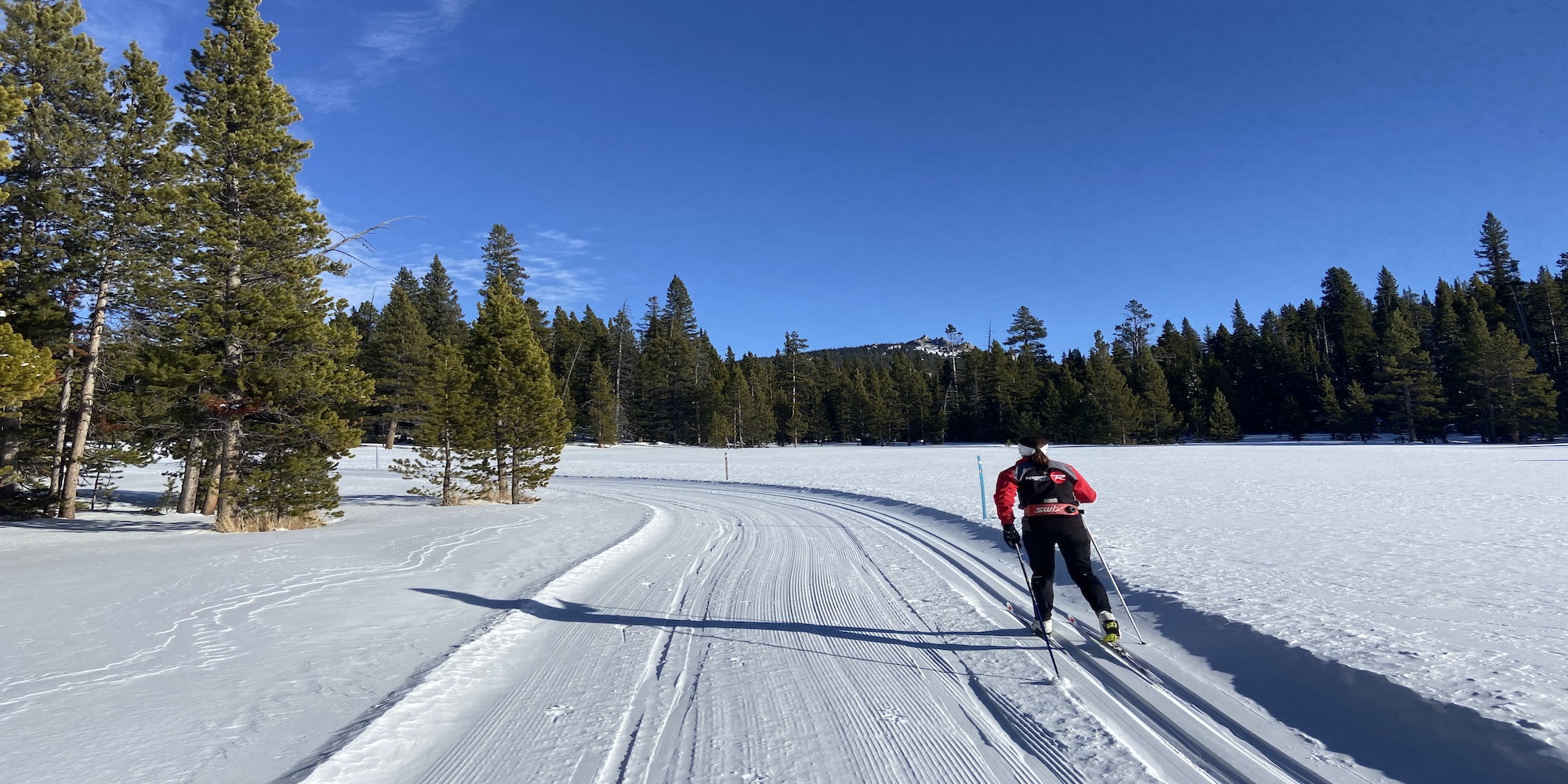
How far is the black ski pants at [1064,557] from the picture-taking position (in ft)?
17.5

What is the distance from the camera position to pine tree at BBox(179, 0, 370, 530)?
46.5 ft

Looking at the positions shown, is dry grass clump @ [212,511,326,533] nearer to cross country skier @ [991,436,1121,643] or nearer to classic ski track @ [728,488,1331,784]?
cross country skier @ [991,436,1121,643]

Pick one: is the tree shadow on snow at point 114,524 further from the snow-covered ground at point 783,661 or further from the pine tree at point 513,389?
the pine tree at point 513,389

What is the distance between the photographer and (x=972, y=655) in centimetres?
516

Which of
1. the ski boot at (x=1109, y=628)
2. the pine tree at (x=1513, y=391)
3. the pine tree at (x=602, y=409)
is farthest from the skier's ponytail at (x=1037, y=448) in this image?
the pine tree at (x=1513, y=391)

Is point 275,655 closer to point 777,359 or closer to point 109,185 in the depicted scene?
point 109,185

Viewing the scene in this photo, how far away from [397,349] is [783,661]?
53409mm

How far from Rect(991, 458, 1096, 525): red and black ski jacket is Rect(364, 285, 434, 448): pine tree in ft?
158

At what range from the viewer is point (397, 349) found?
49938 millimetres

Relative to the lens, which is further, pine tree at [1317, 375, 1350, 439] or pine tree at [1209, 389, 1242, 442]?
pine tree at [1209, 389, 1242, 442]

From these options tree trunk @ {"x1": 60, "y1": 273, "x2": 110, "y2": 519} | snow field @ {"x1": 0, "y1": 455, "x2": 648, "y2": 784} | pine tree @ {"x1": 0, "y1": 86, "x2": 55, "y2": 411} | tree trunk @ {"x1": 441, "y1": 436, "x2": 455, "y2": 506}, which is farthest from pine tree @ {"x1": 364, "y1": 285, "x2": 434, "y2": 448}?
pine tree @ {"x1": 0, "y1": 86, "x2": 55, "y2": 411}

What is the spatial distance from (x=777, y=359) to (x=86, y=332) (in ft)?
243

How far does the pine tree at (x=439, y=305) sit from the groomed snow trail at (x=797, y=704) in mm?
60381

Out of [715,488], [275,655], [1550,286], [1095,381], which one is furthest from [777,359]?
[275,655]
